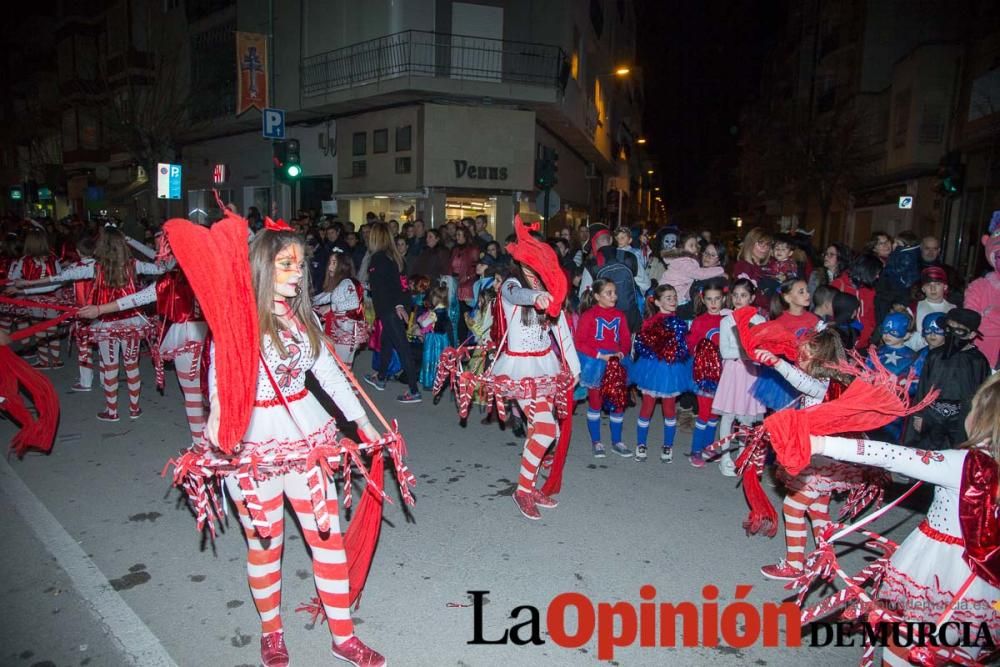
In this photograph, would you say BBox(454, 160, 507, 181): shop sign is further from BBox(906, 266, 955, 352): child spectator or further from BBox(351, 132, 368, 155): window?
BBox(906, 266, 955, 352): child spectator

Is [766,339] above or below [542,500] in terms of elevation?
above

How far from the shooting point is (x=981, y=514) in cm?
260

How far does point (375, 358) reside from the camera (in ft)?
31.7

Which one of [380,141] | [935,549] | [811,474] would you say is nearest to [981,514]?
[935,549]

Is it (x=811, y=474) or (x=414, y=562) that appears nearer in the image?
(x=811, y=474)

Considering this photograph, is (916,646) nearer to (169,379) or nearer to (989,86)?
(169,379)

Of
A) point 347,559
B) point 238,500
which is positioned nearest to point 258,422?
point 238,500

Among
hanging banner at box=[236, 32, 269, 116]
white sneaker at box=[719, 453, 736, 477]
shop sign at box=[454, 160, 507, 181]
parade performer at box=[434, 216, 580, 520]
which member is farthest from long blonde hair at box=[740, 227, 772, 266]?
hanging banner at box=[236, 32, 269, 116]

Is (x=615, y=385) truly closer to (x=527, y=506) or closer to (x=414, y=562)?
(x=527, y=506)

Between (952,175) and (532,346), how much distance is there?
42.8ft

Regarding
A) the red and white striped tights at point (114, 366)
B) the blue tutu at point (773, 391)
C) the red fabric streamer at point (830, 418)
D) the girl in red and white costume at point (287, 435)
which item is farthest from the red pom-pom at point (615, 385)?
the red and white striped tights at point (114, 366)

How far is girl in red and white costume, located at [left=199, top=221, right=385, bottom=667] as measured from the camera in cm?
300

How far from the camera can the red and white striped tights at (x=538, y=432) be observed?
4.86 m

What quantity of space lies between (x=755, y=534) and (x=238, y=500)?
139 inches
